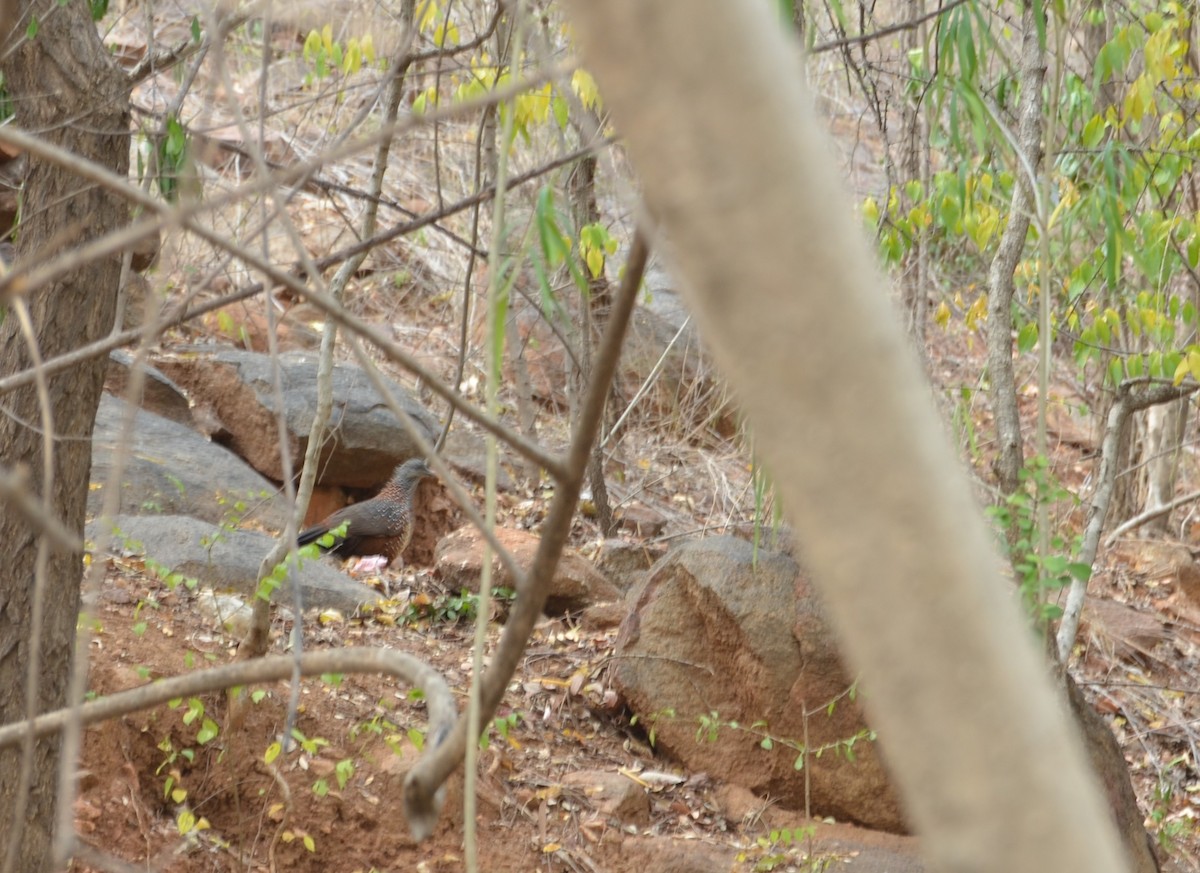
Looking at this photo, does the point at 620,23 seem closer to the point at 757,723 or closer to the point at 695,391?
the point at 757,723

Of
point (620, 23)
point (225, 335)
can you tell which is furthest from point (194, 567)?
point (620, 23)

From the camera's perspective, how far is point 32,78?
2.87 m

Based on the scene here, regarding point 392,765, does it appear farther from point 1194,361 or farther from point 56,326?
point 1194,361

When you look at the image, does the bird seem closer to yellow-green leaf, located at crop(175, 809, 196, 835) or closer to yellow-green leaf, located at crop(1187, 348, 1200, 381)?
yellow-green leaf, located at crop(175, 809, 196, 835)

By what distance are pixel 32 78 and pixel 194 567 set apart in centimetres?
268

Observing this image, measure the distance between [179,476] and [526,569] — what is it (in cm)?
212

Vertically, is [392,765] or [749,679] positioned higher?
[749,679]

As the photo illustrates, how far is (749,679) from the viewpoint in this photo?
4883mm

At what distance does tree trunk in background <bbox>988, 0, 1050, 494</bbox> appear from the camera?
12.6 feet

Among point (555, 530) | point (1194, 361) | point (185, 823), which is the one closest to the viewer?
point (555, 530)

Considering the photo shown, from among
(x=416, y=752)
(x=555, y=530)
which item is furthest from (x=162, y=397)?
(x=555, y=530)

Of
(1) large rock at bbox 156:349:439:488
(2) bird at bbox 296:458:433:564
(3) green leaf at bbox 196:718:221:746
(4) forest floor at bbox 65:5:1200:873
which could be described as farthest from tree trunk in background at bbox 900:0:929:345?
(1) large rock at bbox 156:349:439:488

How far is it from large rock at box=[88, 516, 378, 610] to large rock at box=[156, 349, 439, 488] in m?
2.22

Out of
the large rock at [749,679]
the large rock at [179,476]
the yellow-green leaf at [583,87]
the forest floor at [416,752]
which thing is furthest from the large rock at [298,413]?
the yellow-green leaf at [583,87]
